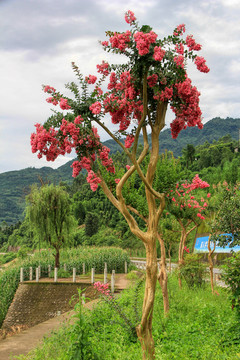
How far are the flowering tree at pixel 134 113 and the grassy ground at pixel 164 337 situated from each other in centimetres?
72

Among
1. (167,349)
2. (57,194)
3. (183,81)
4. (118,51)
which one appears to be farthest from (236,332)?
(57,194)

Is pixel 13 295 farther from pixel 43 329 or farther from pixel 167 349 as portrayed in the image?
pixel 167 349

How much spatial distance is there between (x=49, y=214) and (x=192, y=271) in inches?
455

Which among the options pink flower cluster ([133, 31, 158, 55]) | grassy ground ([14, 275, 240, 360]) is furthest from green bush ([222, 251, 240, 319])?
pink flower cluster ([133, 31, 158, 55])

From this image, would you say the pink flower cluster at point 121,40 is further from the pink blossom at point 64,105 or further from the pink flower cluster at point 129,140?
the pink flower cluster at point 129,140

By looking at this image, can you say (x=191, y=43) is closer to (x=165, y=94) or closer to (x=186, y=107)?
(x=165, y=94)

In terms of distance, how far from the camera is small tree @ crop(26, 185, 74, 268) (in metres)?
22.3

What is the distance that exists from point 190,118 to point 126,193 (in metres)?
3.76

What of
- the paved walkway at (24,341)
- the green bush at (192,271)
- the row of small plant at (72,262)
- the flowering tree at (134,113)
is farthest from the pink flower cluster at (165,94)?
the row of small plant at (72,262)

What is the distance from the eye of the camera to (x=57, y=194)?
22766 millimetres

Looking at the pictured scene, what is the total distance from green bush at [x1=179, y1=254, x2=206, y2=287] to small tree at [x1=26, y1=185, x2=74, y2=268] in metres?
10.6

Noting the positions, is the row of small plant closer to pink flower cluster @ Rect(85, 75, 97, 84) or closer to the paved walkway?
the paved walkway

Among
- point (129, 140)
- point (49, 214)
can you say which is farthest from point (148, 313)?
point (49, 214)

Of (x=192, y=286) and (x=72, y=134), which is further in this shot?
(x=192, y=286)
